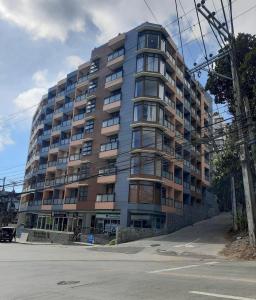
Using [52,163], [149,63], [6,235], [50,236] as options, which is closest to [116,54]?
[149,63]

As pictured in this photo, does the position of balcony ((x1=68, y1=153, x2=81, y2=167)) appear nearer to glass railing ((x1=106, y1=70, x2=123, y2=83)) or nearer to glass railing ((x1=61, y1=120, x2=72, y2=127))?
glass railing ((x1=61, y1=120, x2=72, y2=127))

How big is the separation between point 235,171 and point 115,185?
1340cm

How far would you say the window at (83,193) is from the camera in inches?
1742

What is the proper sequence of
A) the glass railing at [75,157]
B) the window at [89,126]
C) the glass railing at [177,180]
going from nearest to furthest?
the glass railing at [177,180] → the window at [89,126] → the glass railing at [75,157]

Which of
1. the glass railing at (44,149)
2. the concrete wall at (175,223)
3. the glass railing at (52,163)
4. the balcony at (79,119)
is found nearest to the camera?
the concrete wall at (175,223)

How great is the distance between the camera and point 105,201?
40750 mm

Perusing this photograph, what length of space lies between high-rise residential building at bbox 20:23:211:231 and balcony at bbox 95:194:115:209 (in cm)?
11

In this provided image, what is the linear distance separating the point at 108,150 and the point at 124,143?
105 inches

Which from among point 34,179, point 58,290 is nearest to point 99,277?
point 58,290

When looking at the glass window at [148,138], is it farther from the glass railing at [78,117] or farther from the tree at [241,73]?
the glass railing at [78,117]

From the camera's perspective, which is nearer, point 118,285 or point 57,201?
point 118,285

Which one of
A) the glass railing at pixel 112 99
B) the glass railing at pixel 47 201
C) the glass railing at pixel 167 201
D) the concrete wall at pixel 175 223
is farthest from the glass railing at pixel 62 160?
the concrete wall at pixel 175 223

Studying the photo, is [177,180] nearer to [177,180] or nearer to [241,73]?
[177,180]

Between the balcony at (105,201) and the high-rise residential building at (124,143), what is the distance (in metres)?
0.11
